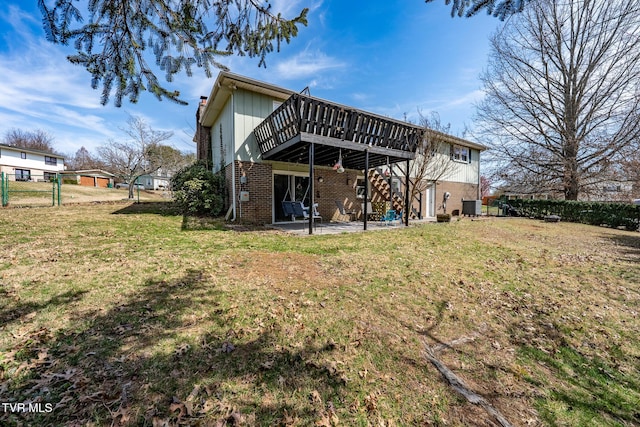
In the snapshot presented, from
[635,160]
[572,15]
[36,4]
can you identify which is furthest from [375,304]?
[572,15]

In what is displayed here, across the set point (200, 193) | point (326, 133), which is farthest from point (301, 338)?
point (200, 193)

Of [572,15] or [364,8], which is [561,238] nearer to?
[364,8]

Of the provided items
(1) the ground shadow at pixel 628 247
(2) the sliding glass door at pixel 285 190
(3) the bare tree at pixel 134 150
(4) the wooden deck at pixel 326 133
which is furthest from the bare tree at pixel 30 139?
(1) the ground shadow at pixel 628 247

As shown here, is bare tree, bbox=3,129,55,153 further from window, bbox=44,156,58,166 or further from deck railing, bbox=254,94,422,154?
deck railing, bbox=254,94,422,154

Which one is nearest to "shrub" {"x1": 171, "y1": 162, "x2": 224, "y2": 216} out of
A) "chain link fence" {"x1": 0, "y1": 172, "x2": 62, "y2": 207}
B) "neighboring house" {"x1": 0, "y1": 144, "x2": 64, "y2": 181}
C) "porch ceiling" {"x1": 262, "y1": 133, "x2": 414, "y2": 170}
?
"porch ceiling" {"x1": 262, "y1": 133, "x2": 414, "y2": 170}

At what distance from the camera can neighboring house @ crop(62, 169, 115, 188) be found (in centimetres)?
3841

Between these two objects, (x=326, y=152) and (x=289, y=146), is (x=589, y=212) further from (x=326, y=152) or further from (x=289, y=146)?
(x=289, y=146)

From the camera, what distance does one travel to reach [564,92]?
55.8 feet

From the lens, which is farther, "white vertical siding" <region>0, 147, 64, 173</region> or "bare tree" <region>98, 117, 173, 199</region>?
"white vertical siding" <region>0, 147, 64, 173</region>

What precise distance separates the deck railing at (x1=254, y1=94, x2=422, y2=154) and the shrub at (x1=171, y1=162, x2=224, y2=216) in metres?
2.92

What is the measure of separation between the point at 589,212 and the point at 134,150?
3693cm

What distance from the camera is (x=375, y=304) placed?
3762 mm

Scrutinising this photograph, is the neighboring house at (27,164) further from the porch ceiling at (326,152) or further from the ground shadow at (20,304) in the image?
the ground shadow at (20,304)

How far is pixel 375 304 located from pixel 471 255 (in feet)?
14.3
